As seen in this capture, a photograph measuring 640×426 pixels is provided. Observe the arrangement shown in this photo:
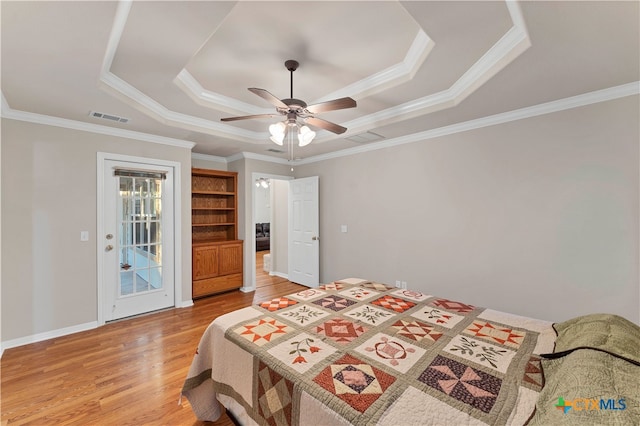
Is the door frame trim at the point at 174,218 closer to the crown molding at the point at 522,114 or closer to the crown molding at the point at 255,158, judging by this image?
the crown molding at the point at 255,158

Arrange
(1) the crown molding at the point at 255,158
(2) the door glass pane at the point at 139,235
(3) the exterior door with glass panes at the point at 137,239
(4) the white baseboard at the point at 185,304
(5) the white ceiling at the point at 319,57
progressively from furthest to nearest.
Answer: (1) the crown molding at the point at 255,158 → (4) the white baseboard at the point at 185,304 → (2) the door glass pane at the point at 139,235 → (3) the exterior door with glass panes at the point at 137,239 → (5) the white ceiling at the point at 319,57

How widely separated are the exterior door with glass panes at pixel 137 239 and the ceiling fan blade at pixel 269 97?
2.55 m

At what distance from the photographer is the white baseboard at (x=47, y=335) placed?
2760 mm

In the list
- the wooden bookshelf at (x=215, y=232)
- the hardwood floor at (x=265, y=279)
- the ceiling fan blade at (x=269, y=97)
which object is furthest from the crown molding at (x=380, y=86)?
the hardwood floor at (x=265, y=279)

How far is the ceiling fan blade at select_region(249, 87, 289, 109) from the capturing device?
187cm

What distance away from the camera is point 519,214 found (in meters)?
2.85

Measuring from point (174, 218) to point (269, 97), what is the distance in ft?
9.16

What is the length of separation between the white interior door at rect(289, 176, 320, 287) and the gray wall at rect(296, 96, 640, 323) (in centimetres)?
100

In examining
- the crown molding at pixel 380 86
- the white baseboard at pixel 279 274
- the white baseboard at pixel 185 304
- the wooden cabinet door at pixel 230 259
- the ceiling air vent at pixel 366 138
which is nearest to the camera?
the crown molding at pixel 380 86

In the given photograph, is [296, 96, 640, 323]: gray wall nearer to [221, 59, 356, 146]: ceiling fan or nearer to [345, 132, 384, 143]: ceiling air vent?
[345, 132, 384, 143]: ceiling air vent

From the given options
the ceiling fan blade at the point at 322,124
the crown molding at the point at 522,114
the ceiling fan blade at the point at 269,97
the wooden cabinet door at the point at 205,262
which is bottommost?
the wooden cabinet door at the point at 205,262

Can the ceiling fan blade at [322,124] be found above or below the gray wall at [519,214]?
above

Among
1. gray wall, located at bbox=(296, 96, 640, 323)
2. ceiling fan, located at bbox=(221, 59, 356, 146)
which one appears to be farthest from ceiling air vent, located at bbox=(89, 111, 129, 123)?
gray wall, located at bbox=(296, 96, 640, 323)

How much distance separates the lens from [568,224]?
101 inches
